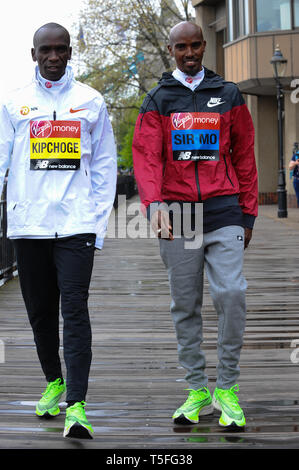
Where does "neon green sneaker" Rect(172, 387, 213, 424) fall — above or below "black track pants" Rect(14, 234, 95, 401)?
below

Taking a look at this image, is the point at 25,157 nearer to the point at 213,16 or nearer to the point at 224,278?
the point at 224,278

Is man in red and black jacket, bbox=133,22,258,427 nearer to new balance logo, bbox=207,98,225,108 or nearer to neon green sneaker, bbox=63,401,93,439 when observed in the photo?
new balance logo, bbox=207,98,225,108

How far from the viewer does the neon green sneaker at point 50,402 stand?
4.80 metres

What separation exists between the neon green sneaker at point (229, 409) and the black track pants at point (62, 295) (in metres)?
0.71

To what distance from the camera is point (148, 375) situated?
5.92m

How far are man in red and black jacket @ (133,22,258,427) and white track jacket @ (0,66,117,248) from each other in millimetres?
270

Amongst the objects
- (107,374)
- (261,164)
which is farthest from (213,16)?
(107,374)

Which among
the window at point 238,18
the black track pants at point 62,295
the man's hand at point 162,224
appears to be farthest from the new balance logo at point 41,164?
the window at point 238,18

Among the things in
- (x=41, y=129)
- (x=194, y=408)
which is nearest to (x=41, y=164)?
(x=41, y=129)

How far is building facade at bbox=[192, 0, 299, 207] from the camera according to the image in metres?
29.7

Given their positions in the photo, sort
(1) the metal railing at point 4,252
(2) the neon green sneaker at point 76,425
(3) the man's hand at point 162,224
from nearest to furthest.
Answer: (2) the neon green sneaker at point 76,425, (3) the man's hand at point 162,224, (1) the metal railing at point 4,252

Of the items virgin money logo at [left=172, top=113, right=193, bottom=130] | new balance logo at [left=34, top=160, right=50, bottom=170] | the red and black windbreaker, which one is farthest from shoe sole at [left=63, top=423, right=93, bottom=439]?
virgin money logo at [left=172, top=113, right=193, bottom=130]

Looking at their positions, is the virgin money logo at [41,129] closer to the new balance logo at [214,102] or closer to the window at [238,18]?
the new balance logo at [214,102]

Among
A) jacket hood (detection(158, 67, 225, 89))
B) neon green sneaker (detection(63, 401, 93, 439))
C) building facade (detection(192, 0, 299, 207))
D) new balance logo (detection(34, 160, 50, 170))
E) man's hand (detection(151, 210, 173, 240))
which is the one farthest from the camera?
building facade (detection(192, 0, 299, 207))
